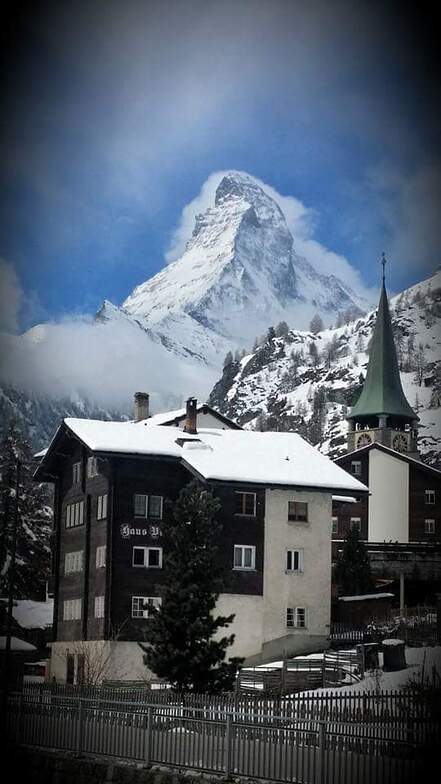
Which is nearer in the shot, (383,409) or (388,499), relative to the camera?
(388,499)

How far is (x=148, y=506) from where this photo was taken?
190 ft

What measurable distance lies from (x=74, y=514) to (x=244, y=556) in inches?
382

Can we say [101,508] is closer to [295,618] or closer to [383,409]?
[295,618]

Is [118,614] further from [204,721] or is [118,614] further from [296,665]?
[204,721]

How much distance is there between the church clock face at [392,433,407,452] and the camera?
5197 inches

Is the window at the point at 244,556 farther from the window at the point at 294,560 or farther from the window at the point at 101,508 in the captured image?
the window at the point at 101,508

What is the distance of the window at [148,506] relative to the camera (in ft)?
189

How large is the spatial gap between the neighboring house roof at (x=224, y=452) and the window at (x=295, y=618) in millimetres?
5967

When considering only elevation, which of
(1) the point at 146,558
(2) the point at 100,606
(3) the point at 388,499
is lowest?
(2) the point at 100,606

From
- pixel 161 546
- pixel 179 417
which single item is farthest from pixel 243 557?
pixel 179 417

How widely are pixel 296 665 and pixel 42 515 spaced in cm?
3516

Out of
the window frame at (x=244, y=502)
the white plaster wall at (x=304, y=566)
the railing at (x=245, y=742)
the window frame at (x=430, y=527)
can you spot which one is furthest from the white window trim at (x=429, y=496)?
the railing at (x=245, y=742)

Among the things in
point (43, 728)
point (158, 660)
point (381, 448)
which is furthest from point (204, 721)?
point (381, 448)

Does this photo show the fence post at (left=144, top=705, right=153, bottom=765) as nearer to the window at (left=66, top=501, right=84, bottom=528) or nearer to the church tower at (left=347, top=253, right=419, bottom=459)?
the window at (left=66, top=501, right=84, bottom=528)
